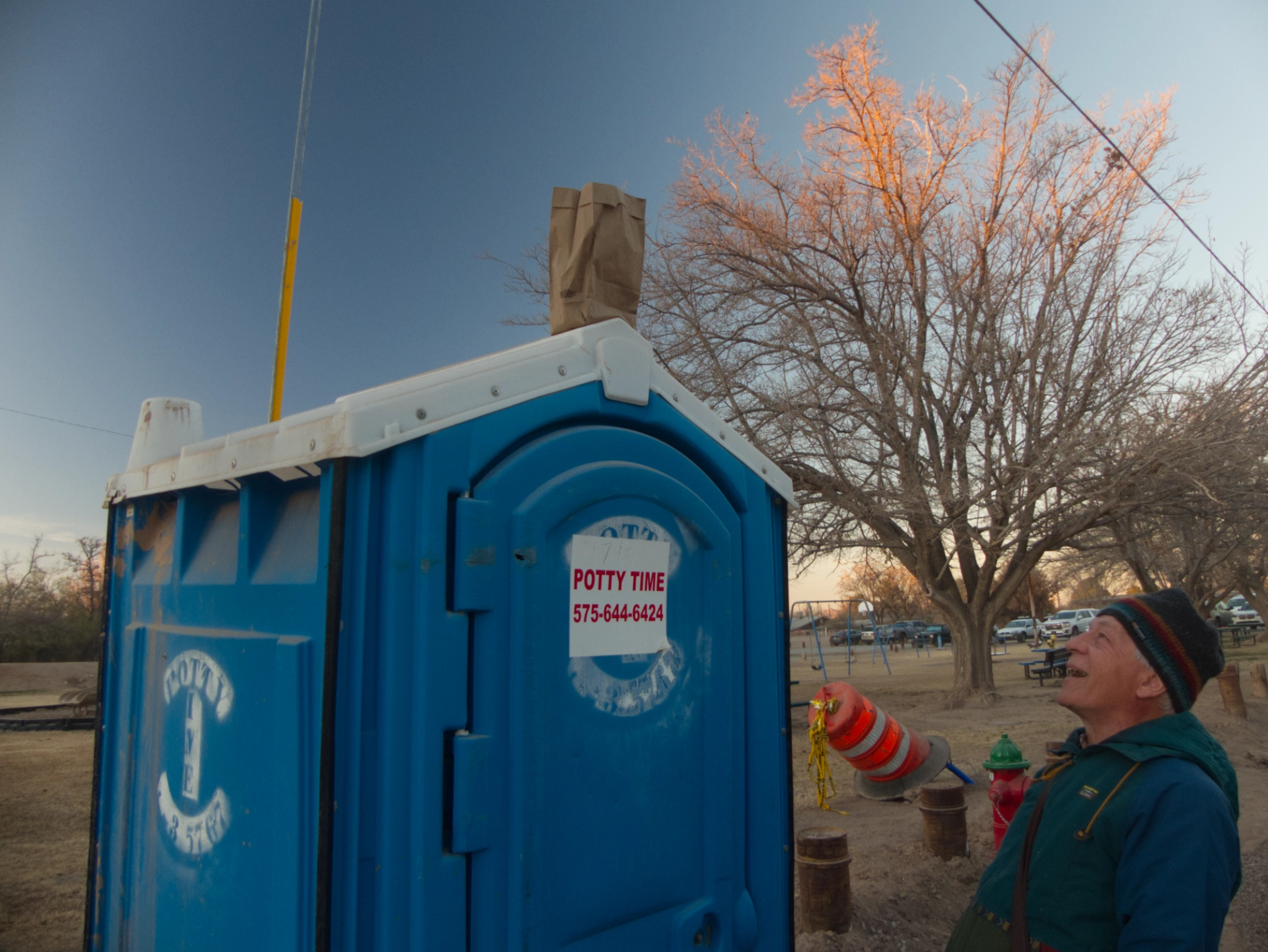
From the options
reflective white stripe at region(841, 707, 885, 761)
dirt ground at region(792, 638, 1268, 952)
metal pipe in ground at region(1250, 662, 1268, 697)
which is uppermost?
reflective white stripe at region(841, 707, 885, 761)

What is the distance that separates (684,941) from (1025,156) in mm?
15344

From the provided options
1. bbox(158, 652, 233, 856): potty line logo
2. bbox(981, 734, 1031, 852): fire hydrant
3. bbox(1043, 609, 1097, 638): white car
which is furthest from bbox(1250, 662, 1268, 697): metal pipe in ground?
bbox(1043, 609, 1097, 638): white car

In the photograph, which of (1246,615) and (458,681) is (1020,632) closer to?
(1246,615)

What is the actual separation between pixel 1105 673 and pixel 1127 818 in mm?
365

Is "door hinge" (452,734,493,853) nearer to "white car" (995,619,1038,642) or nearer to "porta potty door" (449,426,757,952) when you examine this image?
"porta potty door" (449,426,757,952)

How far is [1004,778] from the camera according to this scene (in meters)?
4.89

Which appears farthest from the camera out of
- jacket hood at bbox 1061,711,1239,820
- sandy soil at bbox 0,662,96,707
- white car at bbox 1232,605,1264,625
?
white car at bbox 1232,605,1264,625

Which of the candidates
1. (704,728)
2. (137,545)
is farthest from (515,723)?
(137,545)

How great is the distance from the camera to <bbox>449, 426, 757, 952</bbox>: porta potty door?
171 cm

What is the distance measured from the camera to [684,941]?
2.03 m

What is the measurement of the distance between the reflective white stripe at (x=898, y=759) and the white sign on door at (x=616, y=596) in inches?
193

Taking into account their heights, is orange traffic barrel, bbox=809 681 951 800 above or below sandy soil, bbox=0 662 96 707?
above

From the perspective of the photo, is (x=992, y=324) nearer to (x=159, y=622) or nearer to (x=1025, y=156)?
(x=1025, y=156)

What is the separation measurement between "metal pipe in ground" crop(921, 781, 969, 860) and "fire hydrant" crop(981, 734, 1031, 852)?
42 centimetres
